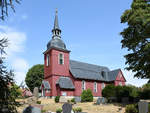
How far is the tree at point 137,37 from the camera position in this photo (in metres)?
17.8

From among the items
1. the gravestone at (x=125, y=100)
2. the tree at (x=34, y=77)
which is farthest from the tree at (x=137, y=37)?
the tree at (x=34, y=77)

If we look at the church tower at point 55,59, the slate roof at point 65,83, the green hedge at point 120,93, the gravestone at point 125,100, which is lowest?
the gravestone at point 125,100

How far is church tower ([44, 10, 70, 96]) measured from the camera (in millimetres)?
33781

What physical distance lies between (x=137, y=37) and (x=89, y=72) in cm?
2104

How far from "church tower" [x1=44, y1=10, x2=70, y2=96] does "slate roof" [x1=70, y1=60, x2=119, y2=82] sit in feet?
7.16

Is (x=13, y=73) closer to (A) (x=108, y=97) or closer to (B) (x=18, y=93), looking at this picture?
(B) (x=18, y=93)

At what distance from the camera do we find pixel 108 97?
25.7m

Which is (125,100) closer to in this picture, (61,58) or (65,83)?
(65,83)

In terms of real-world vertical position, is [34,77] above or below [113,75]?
below

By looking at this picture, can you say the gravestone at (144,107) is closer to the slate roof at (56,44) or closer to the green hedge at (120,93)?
the green hedge at (120,93)

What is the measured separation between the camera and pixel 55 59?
113ft

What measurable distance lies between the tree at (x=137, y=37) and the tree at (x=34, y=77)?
3639cm

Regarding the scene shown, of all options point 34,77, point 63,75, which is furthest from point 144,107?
point 34,77

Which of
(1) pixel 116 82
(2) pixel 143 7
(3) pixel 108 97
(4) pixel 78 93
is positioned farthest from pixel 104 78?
(2) pixel 143 7
